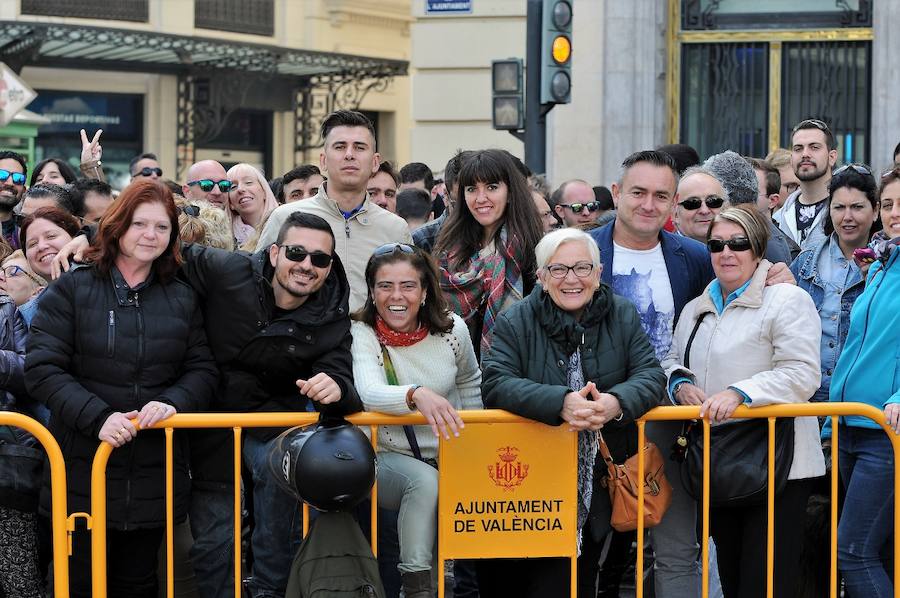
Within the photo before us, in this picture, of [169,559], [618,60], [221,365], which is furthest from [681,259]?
[618,60]

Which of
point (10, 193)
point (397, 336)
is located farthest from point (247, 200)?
point (397, 336)

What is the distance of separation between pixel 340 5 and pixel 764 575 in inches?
943

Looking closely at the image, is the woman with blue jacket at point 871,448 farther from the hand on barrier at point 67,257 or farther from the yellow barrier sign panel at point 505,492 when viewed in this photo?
the hand on barrier at point 67,257

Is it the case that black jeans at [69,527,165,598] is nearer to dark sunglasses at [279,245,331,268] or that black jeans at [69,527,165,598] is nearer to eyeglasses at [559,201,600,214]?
dark sunglasses at [279,245,331,268]

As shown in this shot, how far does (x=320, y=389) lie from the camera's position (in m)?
5.20

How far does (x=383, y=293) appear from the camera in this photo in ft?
18.4

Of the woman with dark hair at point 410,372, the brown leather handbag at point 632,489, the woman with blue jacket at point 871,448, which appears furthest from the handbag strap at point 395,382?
the woman with blue jacket at point 871,448

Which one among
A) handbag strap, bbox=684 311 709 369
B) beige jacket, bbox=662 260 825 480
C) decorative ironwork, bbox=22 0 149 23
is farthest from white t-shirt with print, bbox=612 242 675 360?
decorative ironwork, bbox=22 0 149 23

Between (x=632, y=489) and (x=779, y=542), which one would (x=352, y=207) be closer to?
(x=632, y=489)

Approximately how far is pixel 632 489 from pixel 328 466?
1.32 m

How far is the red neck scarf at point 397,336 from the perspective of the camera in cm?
562

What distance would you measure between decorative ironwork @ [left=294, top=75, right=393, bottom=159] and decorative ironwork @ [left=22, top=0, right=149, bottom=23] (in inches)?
143

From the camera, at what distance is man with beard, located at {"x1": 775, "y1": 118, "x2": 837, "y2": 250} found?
844 centimetres

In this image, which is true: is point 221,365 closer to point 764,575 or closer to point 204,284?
point 204,284
